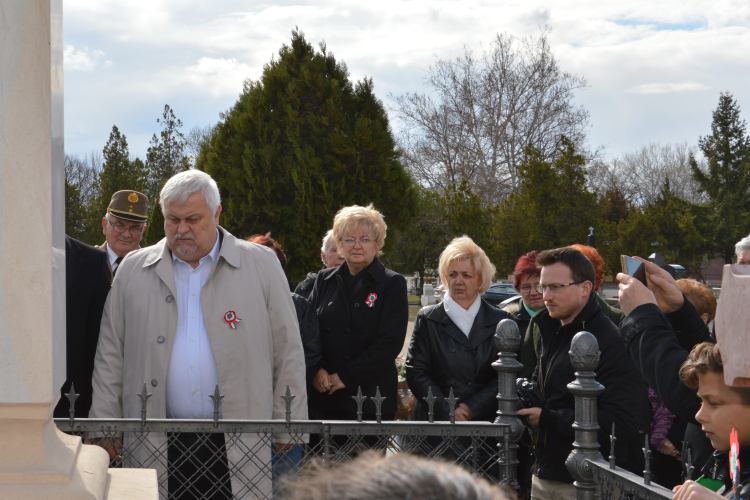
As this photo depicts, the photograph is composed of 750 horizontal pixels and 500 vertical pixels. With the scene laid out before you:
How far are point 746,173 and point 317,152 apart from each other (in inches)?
1234

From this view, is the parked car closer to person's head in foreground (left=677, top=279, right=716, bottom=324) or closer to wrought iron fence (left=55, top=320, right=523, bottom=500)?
person's head in foreground (left=677, top=279, right=716, bottom=324)

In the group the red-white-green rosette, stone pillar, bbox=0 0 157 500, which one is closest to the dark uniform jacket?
the red-white-green rosette

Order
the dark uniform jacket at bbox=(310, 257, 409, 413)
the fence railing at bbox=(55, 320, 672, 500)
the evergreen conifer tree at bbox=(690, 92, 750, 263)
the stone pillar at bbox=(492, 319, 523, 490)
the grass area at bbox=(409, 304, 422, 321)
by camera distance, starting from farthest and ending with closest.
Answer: the evergreen conifer tree at bbox=(690, 92, 750, 263), the grass area at bbox=(409, 304, 422, 321), the dark uniform jacket at bbox=(310, 257, 409, 413), the stone pillar at bbox=(492, 319, 523, 490), the fence railing at bbox=(55, 320, 672, 500)

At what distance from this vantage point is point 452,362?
12.4ft

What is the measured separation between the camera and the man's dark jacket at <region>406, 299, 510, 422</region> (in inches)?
147

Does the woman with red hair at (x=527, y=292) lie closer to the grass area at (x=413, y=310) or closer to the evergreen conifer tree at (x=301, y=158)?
the evergreen conifer tree at (x=301, y=158)

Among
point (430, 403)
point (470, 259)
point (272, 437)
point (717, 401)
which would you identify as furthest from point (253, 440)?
point (717, 401)

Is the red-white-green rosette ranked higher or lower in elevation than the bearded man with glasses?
higher

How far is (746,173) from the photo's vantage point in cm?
3578

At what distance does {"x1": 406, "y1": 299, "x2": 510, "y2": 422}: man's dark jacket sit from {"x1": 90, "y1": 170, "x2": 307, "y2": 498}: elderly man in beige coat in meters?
0.93

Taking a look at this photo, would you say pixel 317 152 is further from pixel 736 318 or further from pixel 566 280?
pixel 736 318

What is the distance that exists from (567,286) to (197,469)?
180 cm

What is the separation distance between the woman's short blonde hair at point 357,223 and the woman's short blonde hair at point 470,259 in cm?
39

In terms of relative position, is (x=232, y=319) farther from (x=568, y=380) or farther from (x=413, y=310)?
(x=413, y=310)
